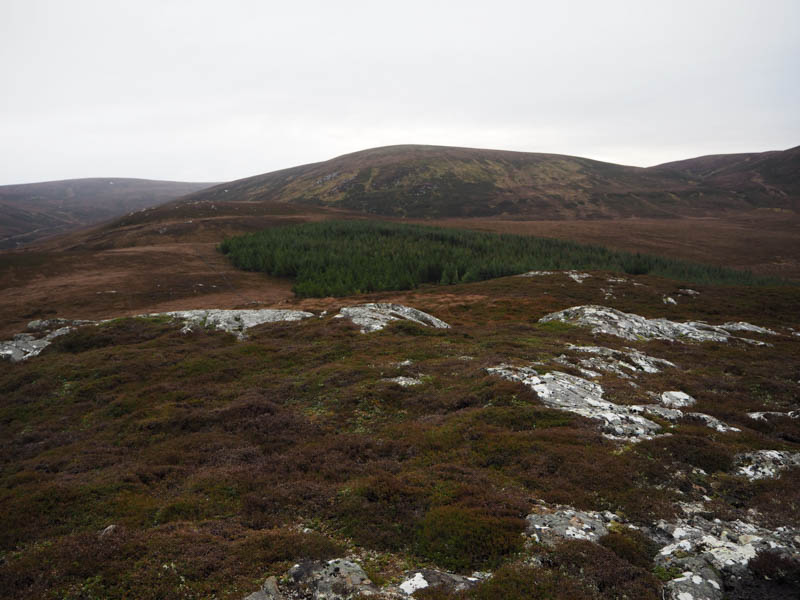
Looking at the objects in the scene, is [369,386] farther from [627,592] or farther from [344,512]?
[627,592]

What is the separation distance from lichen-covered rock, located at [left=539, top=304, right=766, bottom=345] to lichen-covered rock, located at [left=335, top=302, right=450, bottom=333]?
35.5 ft

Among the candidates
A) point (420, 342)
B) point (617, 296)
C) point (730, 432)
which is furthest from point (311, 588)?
point (617, 296)

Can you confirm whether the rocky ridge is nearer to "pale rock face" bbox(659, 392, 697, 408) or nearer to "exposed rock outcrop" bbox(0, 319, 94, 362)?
"exposed rock outcrop" bbox(0, 319, 94, 362)

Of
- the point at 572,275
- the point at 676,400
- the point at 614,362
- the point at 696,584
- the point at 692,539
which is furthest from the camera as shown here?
the point at 572,275

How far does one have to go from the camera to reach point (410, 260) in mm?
71688

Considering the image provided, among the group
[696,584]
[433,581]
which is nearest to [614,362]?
[696,584]

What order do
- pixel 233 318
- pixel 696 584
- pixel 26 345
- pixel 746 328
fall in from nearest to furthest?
pixel 696 584 < pixel 26 345 < pixel 233 318 < pixel 746 328

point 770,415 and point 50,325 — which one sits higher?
point 770,415

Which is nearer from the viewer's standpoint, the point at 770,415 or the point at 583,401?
the point at 770,415

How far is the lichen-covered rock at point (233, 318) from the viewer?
30.0 m

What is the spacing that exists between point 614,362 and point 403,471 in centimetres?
1496

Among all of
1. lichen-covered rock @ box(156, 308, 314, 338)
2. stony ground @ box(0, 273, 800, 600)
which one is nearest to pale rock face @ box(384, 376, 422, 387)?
stony ground @ box(0, 273, 800, 600)

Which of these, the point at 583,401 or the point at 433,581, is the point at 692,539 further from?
the point at 583,401

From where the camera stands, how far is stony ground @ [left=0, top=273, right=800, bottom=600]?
7008mm
